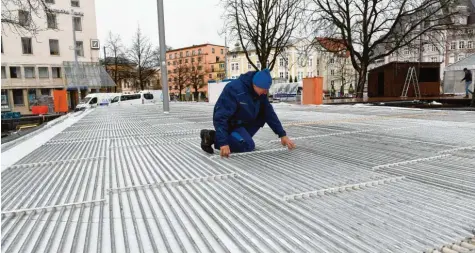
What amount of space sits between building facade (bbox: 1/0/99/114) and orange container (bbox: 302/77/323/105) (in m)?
30.9

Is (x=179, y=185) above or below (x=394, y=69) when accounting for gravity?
below

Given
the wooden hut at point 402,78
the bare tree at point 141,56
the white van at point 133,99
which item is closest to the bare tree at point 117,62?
the bare tree at point 141,56

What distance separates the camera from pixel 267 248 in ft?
5.94

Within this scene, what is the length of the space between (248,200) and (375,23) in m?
24.2

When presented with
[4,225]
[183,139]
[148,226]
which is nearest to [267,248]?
[148,226]

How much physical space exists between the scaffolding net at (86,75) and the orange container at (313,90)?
31.2 metres

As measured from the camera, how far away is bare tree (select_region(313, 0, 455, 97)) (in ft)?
70.5

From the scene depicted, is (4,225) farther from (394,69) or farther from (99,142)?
(394,69)

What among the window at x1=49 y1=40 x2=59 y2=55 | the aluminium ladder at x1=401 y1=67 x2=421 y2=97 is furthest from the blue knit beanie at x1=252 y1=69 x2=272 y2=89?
the window at x1=49 y1=40 x2=59 y2=55

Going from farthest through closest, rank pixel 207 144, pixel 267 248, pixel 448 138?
pixel 448 138 → pixel 207 144 → pixel 267 248

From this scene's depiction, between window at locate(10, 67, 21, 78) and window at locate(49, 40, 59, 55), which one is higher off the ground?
window at locate(49, 40, 59, 55)

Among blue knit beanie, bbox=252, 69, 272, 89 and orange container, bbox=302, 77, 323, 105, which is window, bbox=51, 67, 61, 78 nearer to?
orange container, bbox=302, 77, 323, 105

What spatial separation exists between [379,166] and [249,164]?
131 cm

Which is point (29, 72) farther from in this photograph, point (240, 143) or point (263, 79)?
point (263, 79)
